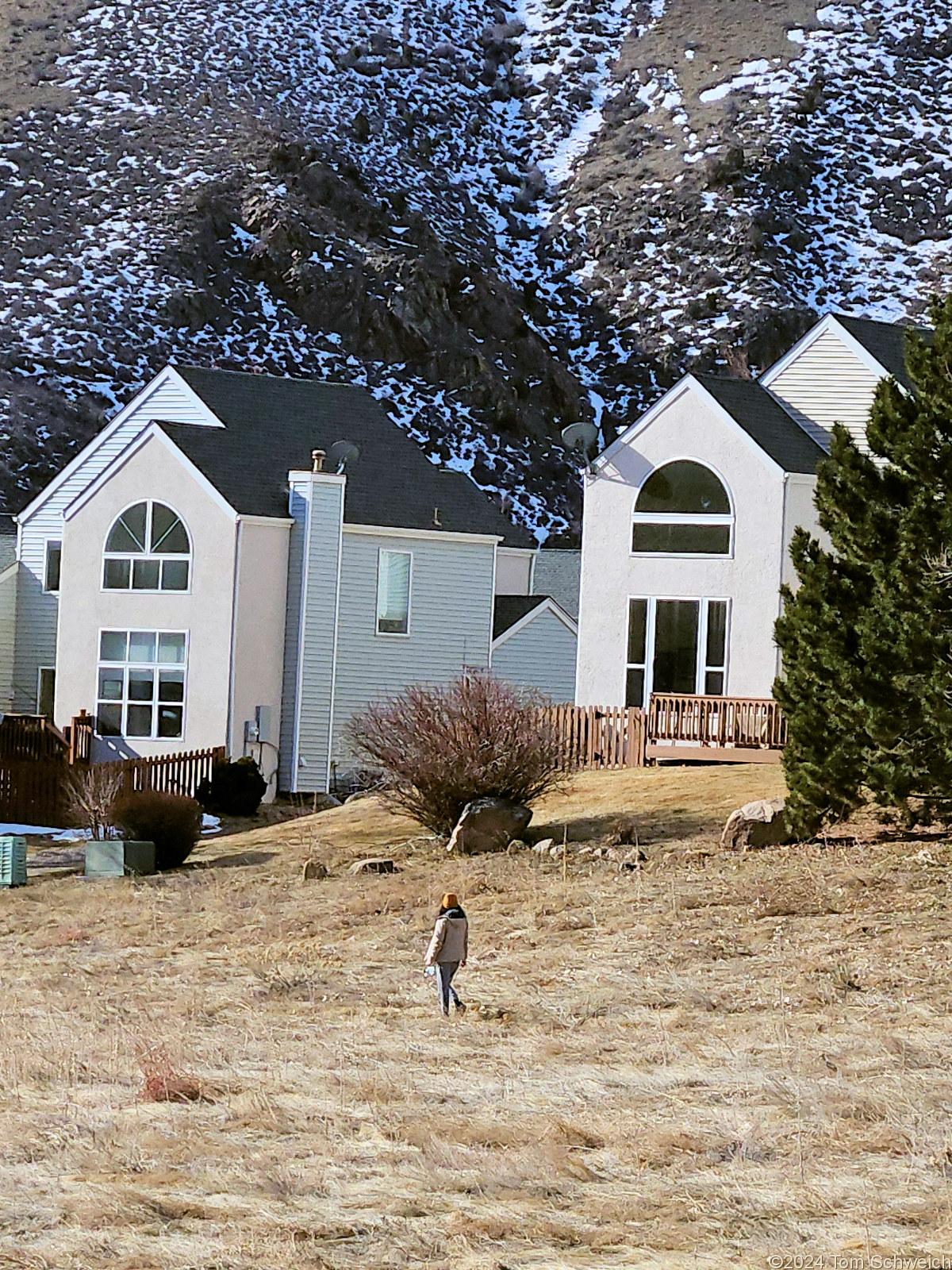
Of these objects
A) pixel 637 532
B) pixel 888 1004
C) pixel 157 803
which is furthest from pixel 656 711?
pixel 888 1004

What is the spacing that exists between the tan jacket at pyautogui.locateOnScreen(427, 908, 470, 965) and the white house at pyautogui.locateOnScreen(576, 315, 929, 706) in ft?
Result: 64.7

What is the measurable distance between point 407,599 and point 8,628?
10219 mm

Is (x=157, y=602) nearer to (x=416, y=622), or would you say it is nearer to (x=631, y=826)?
(x=416, y=622)

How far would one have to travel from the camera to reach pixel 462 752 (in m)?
23.8

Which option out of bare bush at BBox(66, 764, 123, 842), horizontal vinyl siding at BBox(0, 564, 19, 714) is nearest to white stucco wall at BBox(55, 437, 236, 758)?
bare bush at BBox(66, 764, 123, 842)

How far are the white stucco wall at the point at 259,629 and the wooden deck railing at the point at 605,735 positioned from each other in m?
7.04

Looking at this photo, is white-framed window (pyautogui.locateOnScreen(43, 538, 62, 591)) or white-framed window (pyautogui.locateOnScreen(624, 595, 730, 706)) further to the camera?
white-framed window (pyautogui.locateOnScreen(43, 538, 62, 591))

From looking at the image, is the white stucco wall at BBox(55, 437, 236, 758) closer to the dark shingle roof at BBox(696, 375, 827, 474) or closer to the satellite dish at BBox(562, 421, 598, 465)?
the satellite dish at BBox(562, 421, 598, 465)

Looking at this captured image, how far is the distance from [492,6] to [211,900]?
124m

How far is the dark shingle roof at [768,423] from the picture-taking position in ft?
111

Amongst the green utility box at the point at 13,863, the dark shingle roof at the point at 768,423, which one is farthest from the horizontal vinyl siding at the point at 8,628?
the dark shingle roof at the point at 768,423

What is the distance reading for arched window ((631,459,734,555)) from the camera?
34125 millimetres

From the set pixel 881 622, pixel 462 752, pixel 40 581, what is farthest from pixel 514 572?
pixel 881 622

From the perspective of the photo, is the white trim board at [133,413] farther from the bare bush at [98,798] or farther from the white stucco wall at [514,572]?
the white stucco wall at [514,572]
